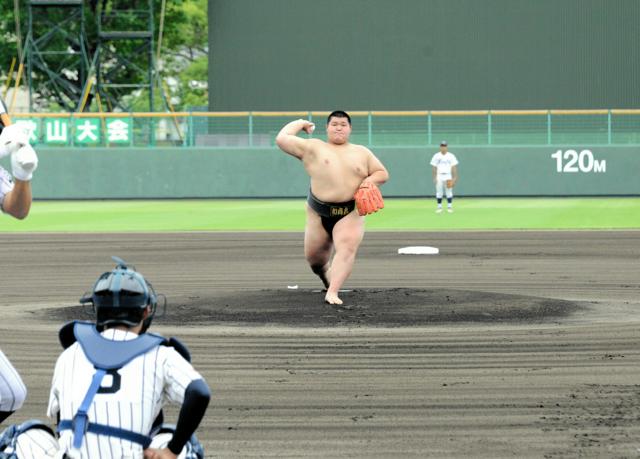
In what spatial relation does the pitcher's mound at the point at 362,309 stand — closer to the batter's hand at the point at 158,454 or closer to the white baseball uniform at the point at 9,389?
the white baseball uniform at the point at 9,389

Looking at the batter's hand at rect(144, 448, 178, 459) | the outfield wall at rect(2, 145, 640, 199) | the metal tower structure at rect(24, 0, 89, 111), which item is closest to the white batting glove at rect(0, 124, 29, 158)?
the batter's hand at rect(144, 448, 178, 459)

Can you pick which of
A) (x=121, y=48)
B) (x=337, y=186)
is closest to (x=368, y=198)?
(x=337, y=186)

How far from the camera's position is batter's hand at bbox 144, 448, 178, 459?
4.80m

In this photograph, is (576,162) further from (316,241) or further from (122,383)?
(122,383)

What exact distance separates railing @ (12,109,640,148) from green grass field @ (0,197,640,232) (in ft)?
7.76

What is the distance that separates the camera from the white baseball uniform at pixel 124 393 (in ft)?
15.7

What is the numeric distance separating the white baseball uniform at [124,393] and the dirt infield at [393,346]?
2.33 meters

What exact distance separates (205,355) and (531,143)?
113ft

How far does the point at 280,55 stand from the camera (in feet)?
151

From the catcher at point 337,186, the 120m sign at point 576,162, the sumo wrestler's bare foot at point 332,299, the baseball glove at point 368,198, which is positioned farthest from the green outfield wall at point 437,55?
the baseball glove at point 368,198

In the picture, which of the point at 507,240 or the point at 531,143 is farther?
the point at 531,143

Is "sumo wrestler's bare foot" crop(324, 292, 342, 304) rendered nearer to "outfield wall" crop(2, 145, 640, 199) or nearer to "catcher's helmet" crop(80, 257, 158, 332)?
"catcher's helmet" crop(80, 257, 158, 332)

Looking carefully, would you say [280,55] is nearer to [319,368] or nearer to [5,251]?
[5,251]

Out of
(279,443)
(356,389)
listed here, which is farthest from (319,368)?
(279,443)
